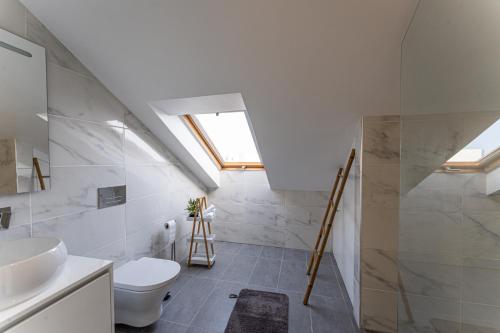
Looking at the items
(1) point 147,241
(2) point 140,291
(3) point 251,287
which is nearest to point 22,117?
(2) point 140,291

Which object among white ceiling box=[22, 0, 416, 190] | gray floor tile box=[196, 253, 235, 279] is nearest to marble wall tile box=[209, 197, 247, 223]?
gray floor tile box=[196, 253, 235, 279]

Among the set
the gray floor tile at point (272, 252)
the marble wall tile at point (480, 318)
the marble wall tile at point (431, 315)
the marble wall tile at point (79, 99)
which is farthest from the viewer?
the gray floor tile at point (272, 252)

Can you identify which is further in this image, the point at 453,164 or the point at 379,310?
the point at 379,310

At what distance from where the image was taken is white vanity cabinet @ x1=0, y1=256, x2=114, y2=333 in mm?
689

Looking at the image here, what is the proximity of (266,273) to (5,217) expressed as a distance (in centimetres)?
221

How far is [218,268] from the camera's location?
7.95 ft

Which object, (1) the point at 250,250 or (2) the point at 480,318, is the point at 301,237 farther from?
(2) the point at 480,318

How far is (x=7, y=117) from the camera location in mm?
1021

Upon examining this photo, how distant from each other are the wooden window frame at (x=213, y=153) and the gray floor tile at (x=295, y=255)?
1.29 metres

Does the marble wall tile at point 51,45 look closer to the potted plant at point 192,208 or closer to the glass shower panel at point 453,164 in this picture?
the potted plant at point 192,208

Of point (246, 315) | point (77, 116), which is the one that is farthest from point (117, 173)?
point (246, 315)

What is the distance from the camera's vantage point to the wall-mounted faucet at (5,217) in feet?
3.25

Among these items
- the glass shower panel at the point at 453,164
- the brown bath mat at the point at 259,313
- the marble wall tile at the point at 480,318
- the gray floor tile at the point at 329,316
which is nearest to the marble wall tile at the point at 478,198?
the glass shower panel at the point at 453,164

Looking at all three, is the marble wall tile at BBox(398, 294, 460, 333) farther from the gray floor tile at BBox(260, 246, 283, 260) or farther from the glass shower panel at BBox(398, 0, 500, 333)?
the gray floor tile at BBox(260, 246, 283, 260)
